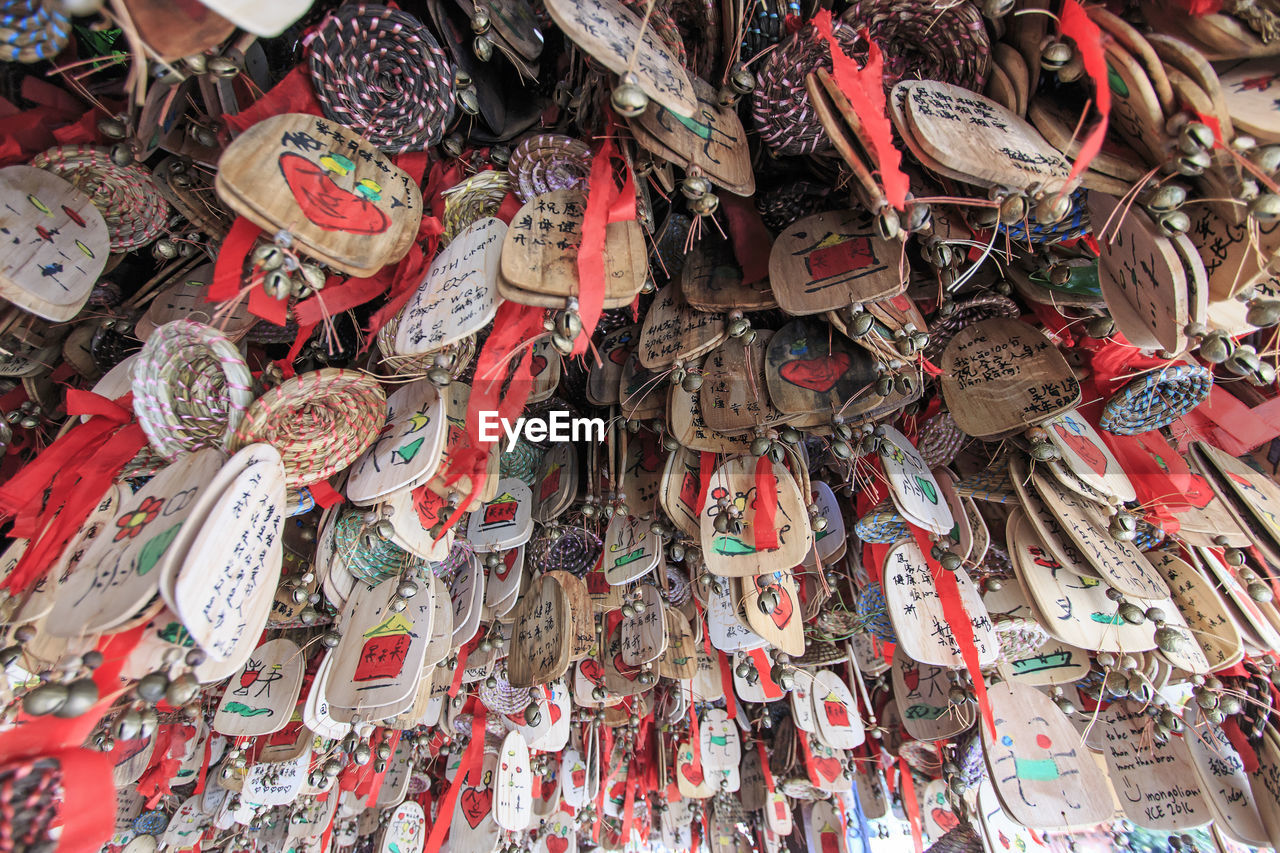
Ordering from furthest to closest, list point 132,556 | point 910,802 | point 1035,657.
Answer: point 910,802 < point 1035,657 < point 132,556

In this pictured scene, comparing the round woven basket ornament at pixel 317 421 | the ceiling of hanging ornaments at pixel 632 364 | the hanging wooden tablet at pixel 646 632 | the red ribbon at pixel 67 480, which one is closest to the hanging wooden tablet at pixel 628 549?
the ceiling of hanging ornaments at pixel 632 364

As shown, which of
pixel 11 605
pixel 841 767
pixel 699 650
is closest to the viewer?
pixel 11 605

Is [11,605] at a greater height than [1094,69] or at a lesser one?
lesser

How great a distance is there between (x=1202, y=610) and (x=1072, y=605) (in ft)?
0.67

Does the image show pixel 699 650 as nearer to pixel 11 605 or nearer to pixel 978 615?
pixel 978 615

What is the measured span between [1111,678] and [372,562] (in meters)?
1.13

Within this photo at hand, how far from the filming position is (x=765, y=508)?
30.8 inches

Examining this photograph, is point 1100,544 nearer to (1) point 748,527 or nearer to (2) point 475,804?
(1) point 748,527

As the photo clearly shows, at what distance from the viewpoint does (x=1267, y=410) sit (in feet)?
2.52

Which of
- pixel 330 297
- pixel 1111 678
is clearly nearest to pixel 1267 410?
pixel 1111 678

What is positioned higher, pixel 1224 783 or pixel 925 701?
pixel 1224 783

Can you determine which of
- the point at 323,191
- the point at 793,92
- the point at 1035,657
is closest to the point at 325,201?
the point at 323,191

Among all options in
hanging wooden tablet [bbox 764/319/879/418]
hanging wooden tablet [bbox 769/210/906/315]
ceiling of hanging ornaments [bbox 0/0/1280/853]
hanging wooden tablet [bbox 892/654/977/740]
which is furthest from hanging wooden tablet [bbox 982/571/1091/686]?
hanging wooden tablet [bbox 769/210/906/315]

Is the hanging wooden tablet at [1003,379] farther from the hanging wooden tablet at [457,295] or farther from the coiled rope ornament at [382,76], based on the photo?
the coiled rope ornament at [382,76]
